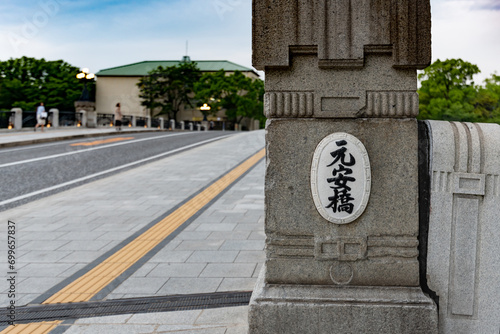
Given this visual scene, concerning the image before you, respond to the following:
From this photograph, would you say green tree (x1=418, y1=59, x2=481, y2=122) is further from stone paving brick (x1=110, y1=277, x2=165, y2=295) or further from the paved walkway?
stone paving brick (x1=110, y1=277, x2=165, y2=295)

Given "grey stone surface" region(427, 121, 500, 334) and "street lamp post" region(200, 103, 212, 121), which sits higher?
"street lamp post" region(200, 103, 212, 121)

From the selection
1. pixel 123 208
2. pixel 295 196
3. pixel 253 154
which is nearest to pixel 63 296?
pixel 295 196

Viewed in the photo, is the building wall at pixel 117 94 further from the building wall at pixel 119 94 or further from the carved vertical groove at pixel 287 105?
the carved vertical groove at pixel 287 105

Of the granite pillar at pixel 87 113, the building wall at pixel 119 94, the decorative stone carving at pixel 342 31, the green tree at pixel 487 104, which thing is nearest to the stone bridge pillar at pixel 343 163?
the decorative stone carving at pixel 342 31

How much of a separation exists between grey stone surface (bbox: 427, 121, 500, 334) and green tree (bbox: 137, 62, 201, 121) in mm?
56566

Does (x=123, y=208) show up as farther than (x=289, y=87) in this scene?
Yes

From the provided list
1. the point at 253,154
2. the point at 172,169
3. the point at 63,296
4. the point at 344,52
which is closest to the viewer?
the point at 344,52

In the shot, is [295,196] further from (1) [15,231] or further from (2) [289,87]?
(1) [15,231]

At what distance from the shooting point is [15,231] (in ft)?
20.9

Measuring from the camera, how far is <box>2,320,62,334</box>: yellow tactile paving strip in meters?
3.35

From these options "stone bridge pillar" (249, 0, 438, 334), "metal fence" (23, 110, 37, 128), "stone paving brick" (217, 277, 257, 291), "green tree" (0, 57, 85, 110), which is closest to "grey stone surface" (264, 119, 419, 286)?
"stone bridge pillar" (249, 0, 438, 334)

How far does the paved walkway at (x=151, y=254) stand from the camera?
3.51 m

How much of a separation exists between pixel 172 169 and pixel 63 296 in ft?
28.7

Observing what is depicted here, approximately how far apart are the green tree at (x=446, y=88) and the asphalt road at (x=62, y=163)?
2749cm
